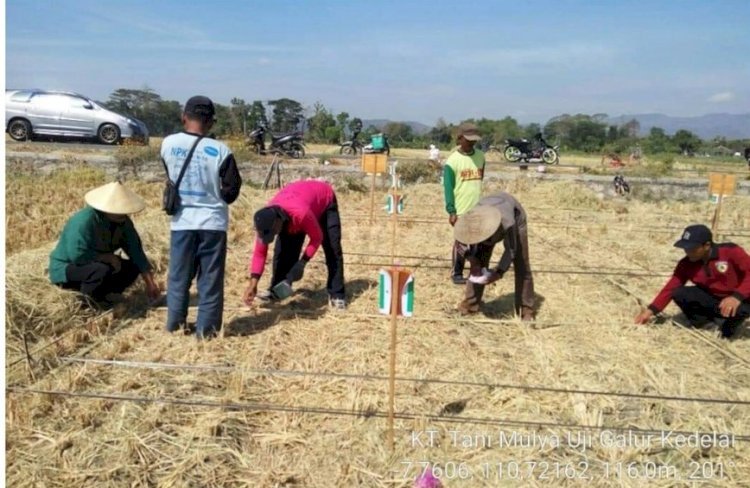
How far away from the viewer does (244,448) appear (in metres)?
2.42

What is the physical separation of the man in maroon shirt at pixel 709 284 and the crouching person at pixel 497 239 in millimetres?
808

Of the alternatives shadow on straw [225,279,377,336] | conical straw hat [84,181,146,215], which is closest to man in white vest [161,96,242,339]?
shadow on straw [225,279,377,336]

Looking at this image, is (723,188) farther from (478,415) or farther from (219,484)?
(219,484)

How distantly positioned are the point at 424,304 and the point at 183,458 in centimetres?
247

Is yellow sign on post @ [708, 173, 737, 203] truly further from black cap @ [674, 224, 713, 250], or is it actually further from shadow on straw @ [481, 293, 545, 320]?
black cap @ [674, 224, 713, 250]

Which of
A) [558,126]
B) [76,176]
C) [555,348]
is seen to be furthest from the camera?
Answer: [558,126]

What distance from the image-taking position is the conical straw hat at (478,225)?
333 cm

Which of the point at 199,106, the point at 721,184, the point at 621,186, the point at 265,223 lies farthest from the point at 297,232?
the point at 621,186

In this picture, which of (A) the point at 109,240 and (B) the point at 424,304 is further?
(B) the point at 424,304

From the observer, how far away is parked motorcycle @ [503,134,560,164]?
18.2 metres

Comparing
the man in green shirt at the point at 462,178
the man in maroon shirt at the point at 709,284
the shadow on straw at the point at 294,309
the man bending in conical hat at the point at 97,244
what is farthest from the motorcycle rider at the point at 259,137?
the man in maroon shirt at the point at 709,284

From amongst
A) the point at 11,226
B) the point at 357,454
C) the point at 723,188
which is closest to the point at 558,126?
the point at 723,188

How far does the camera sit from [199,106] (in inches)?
127

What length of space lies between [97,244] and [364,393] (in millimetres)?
2142
